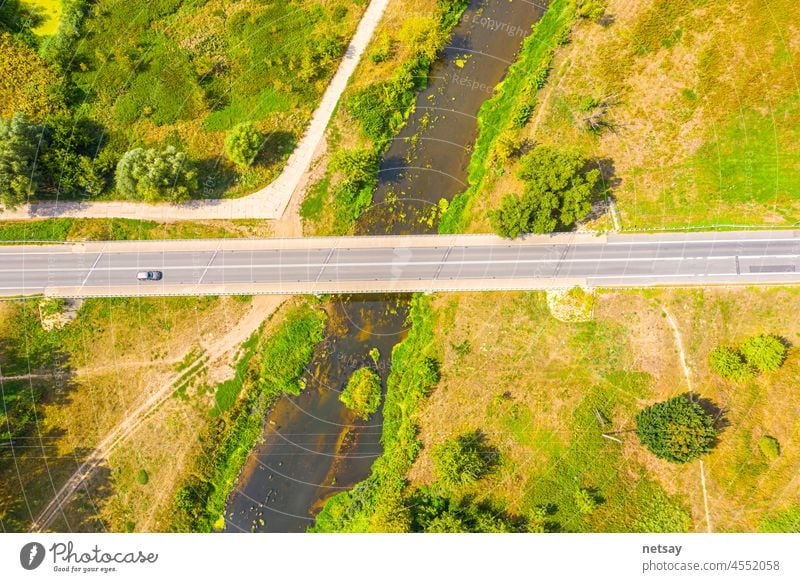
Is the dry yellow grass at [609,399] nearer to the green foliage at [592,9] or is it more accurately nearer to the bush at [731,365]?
the bush at [731,365]

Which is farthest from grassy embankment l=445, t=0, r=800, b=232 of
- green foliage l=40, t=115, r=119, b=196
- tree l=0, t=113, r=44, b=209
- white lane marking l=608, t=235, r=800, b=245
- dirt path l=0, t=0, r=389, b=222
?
tree l=0, t=113, r=44, b=209

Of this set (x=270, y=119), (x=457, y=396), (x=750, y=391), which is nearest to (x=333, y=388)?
(x=457, y=396)

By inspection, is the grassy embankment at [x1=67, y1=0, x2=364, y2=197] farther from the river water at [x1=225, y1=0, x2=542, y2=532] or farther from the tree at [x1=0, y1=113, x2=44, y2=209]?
the river water at [x1=225, y1=0, x2=542, y2=532]

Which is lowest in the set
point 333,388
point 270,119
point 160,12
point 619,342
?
point 333,388

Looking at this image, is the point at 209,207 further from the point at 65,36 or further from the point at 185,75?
the point at 65,36

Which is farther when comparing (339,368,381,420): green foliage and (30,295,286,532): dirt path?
(339,368,381,420): green foliage

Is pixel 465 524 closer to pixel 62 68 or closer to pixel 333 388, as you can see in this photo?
pixel 333 388

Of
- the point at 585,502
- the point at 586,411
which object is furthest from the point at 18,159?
the point at 585,502
